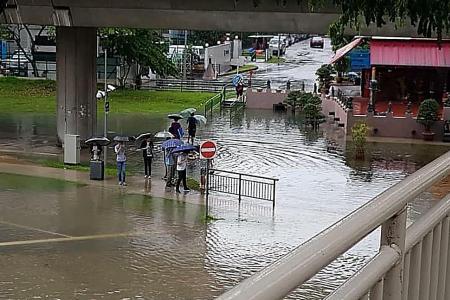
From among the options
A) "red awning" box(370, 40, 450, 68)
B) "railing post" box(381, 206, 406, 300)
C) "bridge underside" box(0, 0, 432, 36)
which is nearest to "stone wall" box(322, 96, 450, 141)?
"red awning" box(370, 40, 450, 68)

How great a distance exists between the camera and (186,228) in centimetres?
1645

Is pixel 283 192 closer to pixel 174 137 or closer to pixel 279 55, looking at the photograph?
pixel 174 137

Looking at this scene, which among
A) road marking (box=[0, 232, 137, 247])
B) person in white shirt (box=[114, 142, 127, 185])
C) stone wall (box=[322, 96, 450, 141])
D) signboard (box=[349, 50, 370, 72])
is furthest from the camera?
signboard (box=[349, 50, 370, 72])

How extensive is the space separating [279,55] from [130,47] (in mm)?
42221

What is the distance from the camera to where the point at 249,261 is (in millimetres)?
13742

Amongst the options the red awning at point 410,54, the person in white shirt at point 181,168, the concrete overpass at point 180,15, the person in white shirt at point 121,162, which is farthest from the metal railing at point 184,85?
the person in white shirt at point 181,168

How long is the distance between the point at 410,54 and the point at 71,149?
17963mm

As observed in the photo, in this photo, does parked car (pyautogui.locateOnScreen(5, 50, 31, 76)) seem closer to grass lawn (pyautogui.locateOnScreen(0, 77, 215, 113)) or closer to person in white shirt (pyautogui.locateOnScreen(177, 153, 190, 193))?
grass lawn (pyautogui.locateOnScreen(0, 77, 215, 113))

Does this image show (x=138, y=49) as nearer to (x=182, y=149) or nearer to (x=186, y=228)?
(x=182, y=149)

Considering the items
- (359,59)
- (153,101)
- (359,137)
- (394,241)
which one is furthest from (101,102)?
(394,241)

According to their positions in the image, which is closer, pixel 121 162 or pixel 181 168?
pixel 181 168

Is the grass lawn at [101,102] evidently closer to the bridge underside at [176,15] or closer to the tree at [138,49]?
the tree at [138,49]

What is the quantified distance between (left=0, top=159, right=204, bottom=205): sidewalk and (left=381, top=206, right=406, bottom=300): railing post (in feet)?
55.3

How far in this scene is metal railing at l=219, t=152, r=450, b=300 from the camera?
1600mm
